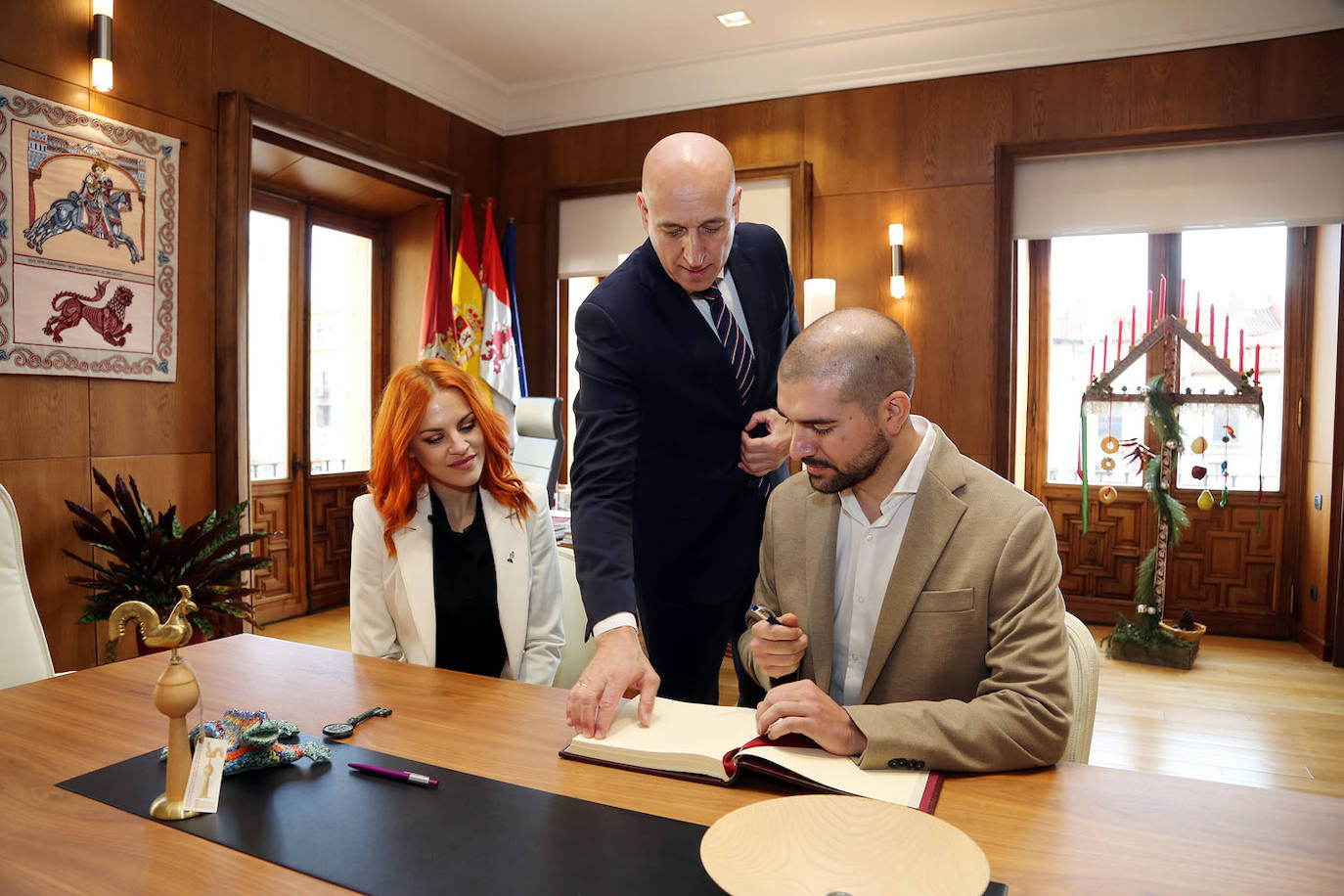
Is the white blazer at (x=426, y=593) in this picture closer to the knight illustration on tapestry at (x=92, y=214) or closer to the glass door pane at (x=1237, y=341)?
the knight illustration on tapestry at (x=92, y=214)

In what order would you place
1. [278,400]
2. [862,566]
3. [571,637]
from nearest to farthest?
[862,566]
[571,637]
[278,400]

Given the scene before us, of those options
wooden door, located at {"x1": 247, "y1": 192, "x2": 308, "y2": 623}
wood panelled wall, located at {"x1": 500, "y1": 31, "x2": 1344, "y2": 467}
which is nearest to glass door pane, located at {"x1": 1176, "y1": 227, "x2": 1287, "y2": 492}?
wood panelled wall, located at {"x1": 500, "y1": 31, "x2": 1344, "y2": 467}

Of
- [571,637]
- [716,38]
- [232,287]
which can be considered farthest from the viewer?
[716,38]

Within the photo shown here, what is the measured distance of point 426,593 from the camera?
1.86 m


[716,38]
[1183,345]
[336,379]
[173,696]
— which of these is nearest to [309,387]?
[336,379]

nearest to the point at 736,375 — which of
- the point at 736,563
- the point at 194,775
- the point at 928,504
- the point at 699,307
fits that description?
the point at 699,307

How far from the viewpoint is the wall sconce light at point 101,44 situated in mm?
3119

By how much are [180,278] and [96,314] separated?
41 cm

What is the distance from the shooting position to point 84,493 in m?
3.25

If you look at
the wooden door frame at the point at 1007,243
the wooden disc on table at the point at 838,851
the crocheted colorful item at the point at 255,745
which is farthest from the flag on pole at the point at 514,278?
the wooden disc on table at the point at 838,851

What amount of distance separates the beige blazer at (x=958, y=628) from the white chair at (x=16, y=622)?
1.44 meters

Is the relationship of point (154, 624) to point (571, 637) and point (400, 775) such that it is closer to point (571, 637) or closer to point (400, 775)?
point (400, 775)

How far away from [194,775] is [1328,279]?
5886mm

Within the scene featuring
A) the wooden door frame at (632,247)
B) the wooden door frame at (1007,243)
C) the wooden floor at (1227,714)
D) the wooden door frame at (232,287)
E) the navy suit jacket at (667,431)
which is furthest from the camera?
the wooden door frame at (632,247)
